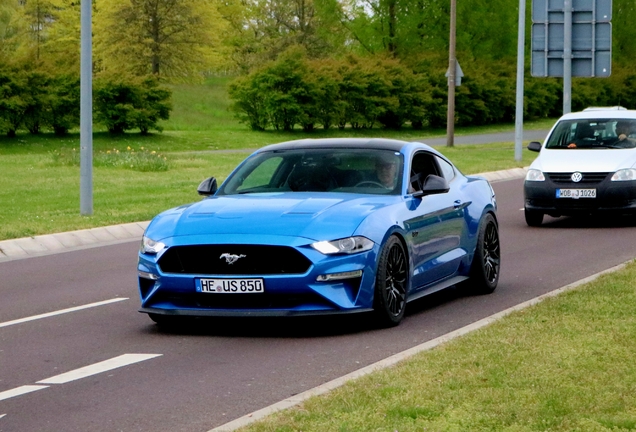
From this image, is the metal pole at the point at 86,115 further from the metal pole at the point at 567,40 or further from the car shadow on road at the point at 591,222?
the metal pole at the point at 567,40

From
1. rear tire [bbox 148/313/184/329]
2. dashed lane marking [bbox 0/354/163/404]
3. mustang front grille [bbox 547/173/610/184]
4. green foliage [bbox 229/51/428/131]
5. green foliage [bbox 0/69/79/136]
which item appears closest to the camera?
dashed lane marking [bbox 0/354/163/404]

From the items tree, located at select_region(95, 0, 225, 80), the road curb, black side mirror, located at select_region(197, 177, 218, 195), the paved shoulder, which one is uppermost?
tree, located at select_region(95, 0, 225, 80)

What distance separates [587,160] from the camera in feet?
62.2

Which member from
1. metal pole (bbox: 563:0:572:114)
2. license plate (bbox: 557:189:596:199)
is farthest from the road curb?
metal pole (bbox: 563:0:572:114)

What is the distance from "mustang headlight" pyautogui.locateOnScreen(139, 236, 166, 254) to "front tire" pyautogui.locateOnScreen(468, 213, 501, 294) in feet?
10.8

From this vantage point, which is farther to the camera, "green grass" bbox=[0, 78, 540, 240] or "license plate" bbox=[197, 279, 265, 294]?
"green grass" bbox=[0, 78, 540, 240]

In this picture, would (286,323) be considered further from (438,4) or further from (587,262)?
(438,4)

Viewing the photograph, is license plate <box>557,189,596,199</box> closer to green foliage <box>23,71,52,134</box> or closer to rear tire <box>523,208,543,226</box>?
rear tire <box>523,208,543,226</box>

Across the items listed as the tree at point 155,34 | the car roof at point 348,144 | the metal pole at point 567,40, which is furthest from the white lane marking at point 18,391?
the tree at point 155,34

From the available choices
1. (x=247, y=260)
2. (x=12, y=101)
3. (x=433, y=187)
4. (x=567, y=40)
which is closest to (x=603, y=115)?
(x=433, y=187)

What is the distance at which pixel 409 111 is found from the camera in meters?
58.2

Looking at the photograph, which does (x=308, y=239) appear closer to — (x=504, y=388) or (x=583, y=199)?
(x=504, y=388)

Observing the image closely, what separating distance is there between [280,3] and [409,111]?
33507 millimetres

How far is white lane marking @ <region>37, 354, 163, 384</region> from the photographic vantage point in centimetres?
804
